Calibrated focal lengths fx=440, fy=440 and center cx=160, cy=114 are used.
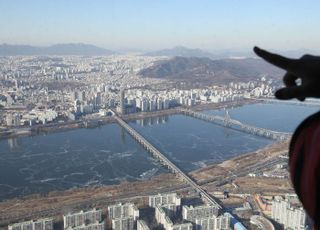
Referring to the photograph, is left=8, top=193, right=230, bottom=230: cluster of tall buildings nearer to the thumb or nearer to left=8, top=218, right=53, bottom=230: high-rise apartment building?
left=8, top=218, right=53, bottom=230: high-rise apartment building

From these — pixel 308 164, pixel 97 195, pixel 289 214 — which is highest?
pixel 308 164

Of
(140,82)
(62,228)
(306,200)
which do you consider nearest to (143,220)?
(62,228)

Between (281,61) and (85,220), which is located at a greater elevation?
(281,61)

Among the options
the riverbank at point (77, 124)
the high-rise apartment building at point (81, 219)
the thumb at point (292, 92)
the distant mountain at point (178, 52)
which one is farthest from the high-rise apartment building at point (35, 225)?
the distant mountain at point (178, 52)

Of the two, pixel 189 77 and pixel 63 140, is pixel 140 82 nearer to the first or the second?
pixel 189 77

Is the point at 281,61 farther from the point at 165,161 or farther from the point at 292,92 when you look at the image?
the point at 165,161

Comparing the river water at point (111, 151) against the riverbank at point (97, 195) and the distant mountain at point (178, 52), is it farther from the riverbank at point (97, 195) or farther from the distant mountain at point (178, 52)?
the distant mountain at point (178, 52)

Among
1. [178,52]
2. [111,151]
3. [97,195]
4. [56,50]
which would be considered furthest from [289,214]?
[56,50]

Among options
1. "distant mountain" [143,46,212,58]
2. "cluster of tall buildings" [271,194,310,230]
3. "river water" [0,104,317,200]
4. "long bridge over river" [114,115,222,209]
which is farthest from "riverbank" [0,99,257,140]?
"distant mountain" [143,46,212,58]
